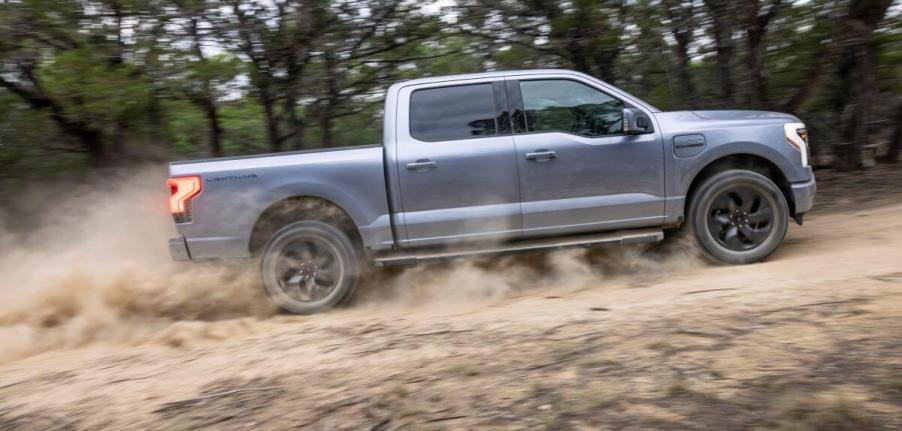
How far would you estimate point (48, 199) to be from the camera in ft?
26.8

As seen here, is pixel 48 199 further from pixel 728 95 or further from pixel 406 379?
pixel 728 95

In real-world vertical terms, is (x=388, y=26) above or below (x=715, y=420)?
above

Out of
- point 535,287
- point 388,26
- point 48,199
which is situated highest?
point 388,26

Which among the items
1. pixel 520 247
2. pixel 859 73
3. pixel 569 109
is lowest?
pixel 520 247

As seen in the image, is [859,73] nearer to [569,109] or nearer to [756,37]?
[756,37]

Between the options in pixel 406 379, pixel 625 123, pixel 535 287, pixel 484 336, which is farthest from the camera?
pixel 535 287

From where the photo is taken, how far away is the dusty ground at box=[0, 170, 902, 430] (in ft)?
10.2

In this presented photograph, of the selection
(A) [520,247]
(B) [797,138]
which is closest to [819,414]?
(A) [520,247]

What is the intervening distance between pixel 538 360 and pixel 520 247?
195 centimetres

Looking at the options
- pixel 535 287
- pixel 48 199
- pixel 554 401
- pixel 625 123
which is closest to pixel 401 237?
pixel 535 287

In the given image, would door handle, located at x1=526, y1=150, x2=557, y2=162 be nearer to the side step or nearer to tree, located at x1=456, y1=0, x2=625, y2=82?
the side step

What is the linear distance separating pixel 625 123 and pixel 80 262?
5094 mm

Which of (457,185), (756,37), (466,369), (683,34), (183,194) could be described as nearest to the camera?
(466,369)

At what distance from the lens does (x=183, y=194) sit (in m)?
5.53
